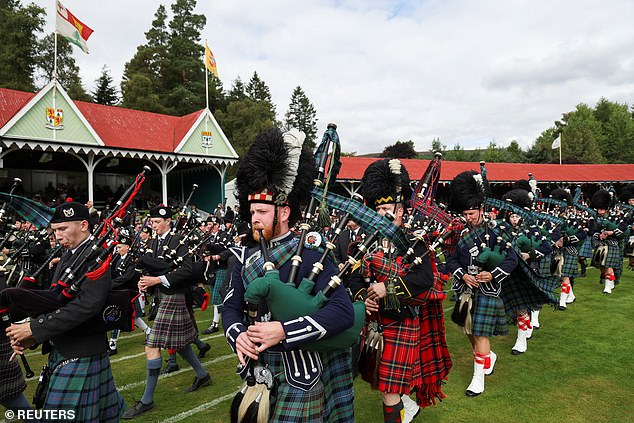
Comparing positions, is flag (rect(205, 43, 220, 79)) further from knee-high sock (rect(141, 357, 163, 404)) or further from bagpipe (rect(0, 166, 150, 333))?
bagpipe (rect(0, 166, 150, 333))

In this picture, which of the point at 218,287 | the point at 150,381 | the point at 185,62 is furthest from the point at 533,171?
the point at 185,62

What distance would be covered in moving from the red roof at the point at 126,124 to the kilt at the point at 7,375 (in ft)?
50.4

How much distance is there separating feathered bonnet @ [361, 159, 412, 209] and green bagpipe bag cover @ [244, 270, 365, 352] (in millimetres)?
1813

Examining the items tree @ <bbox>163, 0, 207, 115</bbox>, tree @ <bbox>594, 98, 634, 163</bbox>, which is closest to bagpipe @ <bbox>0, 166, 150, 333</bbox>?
tree @ <bbox>163, 0, 207, 115</bbox>

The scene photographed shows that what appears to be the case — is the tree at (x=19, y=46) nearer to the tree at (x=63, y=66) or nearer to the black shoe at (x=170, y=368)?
the tree at (x=63, y=66)

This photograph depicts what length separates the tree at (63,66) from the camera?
34750 mm

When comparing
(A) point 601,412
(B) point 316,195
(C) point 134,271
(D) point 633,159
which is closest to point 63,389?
(B) point 316,195

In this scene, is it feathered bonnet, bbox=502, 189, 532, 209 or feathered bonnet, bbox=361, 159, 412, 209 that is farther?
feathered bonnet, bbox=502, 189, 532, 209

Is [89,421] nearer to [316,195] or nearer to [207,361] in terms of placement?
[316,195]

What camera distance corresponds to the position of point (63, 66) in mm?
36562

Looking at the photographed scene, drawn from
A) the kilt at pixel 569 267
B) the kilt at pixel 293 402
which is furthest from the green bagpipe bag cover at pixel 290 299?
the kilt at pixel 569 267

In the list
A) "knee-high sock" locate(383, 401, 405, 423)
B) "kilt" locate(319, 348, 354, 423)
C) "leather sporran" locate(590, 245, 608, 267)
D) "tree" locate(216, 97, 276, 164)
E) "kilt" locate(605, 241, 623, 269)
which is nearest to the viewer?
"kilt" locate(319, 348, 354, 423)

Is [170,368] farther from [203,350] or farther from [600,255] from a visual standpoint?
[600,255]

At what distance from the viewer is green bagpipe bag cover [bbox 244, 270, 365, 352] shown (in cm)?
193
